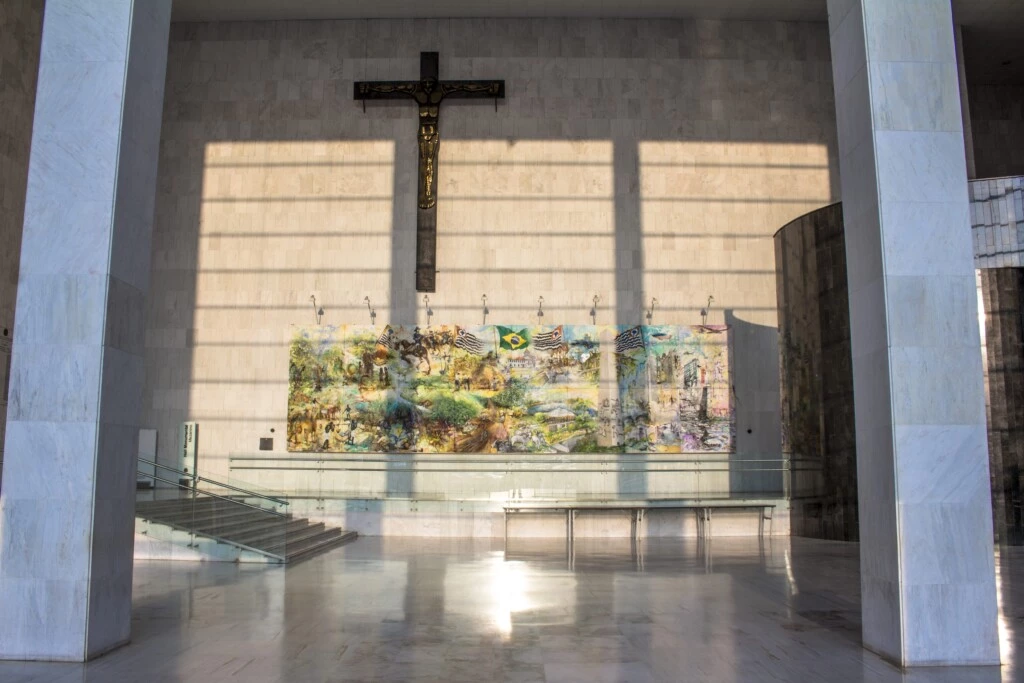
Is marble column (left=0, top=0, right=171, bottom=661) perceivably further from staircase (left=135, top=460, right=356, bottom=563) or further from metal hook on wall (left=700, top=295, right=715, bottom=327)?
metal hook on wall (left=700, top=295, right=715, bottom=327)

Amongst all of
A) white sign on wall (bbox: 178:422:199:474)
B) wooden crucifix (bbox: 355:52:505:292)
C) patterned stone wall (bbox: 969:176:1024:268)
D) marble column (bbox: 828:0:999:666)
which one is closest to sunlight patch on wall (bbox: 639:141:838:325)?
wooden crucifix (bbox: 355:52:505:292)

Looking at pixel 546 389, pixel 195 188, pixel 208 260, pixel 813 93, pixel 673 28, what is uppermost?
pixel 673 28

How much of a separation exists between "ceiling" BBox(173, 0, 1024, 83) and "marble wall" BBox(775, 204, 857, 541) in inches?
272

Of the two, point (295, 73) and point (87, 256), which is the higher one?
point (295, 73)

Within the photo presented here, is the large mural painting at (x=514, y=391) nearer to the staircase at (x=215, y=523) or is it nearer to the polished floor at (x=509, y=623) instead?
the staircase at (x=215, y=523)

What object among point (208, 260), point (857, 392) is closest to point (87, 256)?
point (857, 392)

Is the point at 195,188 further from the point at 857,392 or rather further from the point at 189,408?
the point at 857,392

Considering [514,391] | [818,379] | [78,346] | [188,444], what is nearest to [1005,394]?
[818,379]

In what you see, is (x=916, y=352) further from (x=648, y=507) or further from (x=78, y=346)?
(x=648, y=507)

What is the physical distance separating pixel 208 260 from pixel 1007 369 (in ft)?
58.3

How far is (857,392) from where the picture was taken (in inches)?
303

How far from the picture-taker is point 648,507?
59.7 feet

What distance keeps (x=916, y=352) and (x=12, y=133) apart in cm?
1673

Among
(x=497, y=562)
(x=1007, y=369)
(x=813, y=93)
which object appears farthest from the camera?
(x=813, y=93)
